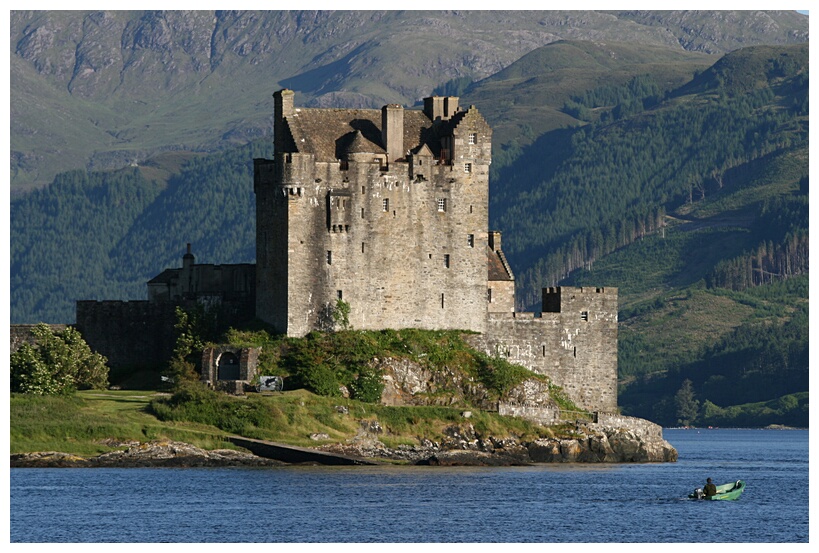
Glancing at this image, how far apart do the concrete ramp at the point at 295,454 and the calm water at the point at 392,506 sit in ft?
3.93

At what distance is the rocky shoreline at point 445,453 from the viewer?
103 meters

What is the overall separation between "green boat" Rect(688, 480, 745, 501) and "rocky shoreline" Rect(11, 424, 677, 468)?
47.7ft

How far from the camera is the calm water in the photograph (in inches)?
3137

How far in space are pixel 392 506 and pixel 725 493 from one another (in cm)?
1930

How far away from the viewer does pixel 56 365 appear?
113250mm

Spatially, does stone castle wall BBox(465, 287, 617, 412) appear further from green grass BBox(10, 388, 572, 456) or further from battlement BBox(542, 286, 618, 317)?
green grass BBox(10, 388, 572, 456)

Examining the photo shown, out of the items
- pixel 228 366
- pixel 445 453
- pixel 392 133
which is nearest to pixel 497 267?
pixel 392 133

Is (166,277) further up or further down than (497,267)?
further down

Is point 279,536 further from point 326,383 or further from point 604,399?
point 604,399

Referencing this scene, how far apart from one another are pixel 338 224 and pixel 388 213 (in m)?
3.21

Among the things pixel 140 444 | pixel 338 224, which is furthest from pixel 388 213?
pixel 140 444

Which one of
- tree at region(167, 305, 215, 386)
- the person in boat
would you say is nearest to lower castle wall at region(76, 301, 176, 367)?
tree at region(167, 305, 215, 386)

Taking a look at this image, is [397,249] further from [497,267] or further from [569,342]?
[569,342]

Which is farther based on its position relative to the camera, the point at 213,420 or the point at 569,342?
the point at 569,342
